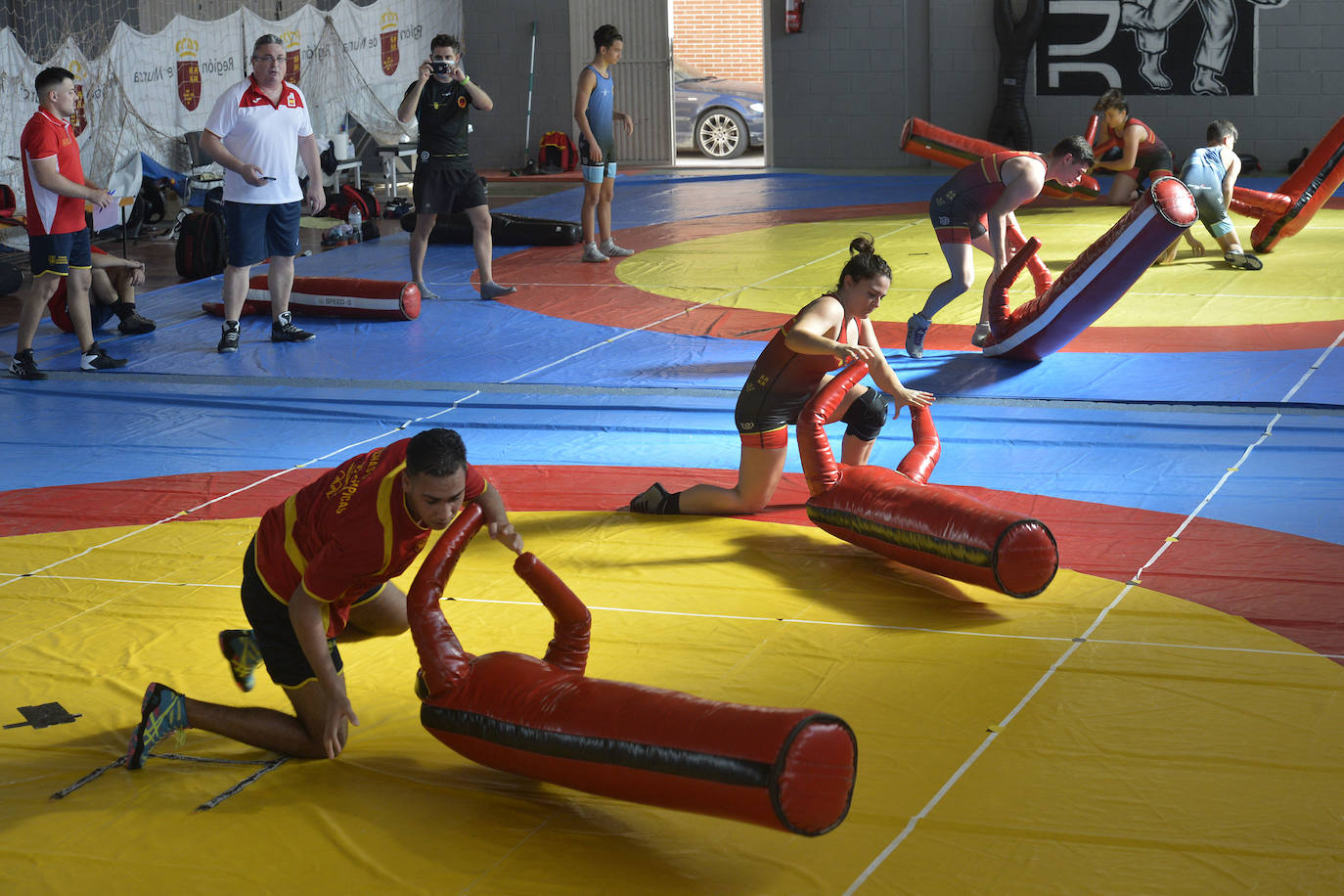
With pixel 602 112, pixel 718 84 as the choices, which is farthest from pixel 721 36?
pixel 602 112

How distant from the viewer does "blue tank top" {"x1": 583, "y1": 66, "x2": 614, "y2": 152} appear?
35.0ft

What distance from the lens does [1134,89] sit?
16953 mm

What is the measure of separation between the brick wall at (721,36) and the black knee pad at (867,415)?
1870cm

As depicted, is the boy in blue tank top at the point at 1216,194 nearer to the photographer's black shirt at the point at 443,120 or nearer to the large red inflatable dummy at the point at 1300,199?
the large red inflatable dummy at the point at 1300,199

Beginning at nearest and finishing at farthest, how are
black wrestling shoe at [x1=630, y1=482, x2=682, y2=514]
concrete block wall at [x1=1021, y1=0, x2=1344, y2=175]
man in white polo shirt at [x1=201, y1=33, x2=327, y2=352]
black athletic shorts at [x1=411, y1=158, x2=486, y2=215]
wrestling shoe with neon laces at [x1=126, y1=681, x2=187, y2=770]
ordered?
wrestling shoe with neon laces at [x1=126, y1=681, x2=187, y2=770] < black wrestling shoe at [x1=630, y1=482, x2=682, y2=514] < man in white polo shirt at [x1=201, y1=33, x2=327, y2=352] < black athletic shorts at [x1=411, y1=158, x2=486, y2=215] < concrete block wall at [x1=1021, y1=0, x2=1344, y2=175]

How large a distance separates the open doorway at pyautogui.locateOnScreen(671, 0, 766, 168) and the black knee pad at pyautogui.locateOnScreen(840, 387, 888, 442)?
13944 mm

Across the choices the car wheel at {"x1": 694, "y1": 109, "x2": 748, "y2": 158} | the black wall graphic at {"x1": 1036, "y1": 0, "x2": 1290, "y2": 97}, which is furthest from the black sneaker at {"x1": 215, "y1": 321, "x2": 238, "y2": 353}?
the car wheel at {"x1": 694, "y1": 109, "x2": 748, "y2": 158}

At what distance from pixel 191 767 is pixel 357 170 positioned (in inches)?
501

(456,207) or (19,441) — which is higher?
(456,207)

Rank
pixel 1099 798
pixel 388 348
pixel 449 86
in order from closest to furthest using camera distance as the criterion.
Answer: pixel 1099 798 → pixel 388 348 → pixel 449 86

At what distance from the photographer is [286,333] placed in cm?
900


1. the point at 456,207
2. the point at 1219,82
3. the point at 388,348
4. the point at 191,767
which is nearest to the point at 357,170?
the point at 456,207

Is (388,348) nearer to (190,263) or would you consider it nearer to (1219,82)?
(190,263)

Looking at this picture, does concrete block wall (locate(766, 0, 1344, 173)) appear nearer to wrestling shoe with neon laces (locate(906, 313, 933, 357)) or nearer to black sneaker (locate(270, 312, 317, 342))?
wrestling shoe with neon laces (locate(906, 313, 933, 357))
